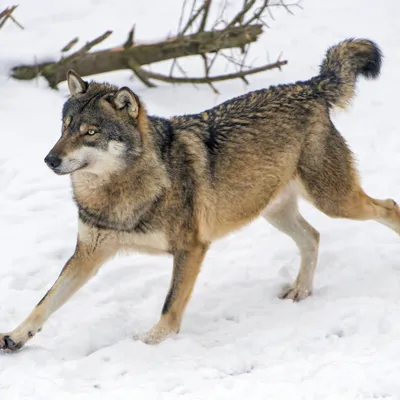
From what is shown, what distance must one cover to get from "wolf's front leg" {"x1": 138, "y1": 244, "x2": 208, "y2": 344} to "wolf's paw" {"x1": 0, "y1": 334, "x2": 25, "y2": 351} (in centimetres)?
87

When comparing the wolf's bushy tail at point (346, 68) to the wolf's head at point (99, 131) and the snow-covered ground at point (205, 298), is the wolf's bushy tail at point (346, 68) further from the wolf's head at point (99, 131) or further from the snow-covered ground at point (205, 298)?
the wolf's head at point (99, 131)

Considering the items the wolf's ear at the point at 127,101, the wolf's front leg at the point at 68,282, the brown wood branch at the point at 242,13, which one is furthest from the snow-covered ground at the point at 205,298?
the wolf's ear at the point at 127,101

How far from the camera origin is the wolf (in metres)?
5.37

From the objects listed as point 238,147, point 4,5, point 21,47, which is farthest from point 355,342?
point 4,5

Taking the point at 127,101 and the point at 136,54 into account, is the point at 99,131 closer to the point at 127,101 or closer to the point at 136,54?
the point at 127,101

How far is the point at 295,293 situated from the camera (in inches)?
248

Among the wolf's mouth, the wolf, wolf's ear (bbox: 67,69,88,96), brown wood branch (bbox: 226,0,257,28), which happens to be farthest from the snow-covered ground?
wolf's ear (bbox: 67,69,88,96)

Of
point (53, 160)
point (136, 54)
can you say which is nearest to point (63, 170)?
point (53, 160)

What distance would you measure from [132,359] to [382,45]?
303 inches

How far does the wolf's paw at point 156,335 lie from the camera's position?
5.48 m

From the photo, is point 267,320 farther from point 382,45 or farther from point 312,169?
point 382,45

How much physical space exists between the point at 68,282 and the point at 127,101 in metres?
1.34

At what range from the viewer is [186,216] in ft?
18.4

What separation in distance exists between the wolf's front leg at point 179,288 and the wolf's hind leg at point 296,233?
947 millimetres
